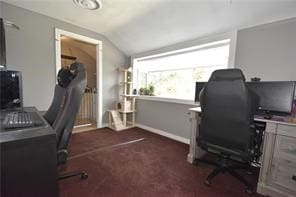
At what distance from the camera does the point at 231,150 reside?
147 cm

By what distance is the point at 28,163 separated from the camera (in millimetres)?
749

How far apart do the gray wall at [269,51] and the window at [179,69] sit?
278 mm

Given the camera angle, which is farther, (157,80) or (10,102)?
(157,80)

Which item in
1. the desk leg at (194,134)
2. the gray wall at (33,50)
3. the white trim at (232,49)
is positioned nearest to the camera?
the desk leg at (194,134)

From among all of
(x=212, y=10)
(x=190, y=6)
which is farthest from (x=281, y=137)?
(x=190, y=6)

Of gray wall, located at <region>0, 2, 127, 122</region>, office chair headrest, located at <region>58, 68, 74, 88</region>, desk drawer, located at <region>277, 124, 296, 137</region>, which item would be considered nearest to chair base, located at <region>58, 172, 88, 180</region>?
office chair headrest, located at <region>58, 68, 74, 88</region>

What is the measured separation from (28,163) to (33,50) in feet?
8.50

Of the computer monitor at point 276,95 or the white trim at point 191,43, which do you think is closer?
the computer monitor at point 276,95

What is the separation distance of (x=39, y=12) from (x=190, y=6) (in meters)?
2.60

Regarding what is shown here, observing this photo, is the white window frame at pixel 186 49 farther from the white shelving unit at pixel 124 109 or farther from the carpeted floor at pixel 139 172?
the carpeted floor at pixel 139 172

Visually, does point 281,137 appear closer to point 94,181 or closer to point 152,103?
point 94,181

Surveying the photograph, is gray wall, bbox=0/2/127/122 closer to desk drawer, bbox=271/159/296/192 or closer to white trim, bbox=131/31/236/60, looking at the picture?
white trim, bbox=131/31/236/60

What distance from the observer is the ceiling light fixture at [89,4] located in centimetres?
218

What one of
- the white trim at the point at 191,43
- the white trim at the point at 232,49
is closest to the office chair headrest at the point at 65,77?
the white trim at the point at 191,43
